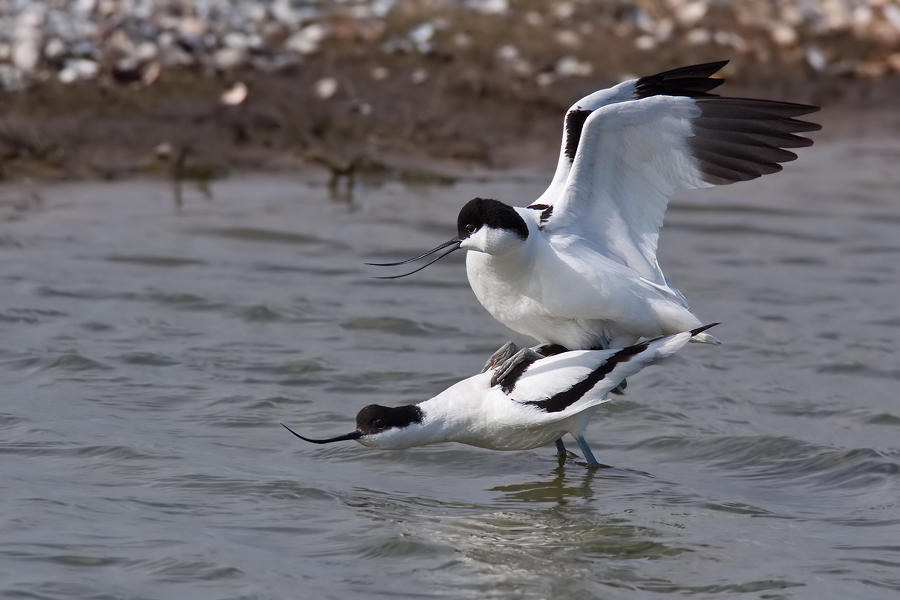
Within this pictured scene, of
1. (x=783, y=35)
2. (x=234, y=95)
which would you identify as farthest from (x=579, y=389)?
(x=783, y=35)

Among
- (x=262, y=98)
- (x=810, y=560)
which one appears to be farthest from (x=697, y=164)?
(x=262, y=98)

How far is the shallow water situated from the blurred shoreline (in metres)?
0.58

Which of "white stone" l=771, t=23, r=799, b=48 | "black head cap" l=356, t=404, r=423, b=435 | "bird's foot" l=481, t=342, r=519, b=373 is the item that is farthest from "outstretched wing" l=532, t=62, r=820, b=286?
"white stone" l=771, t=23, r=799, b=48

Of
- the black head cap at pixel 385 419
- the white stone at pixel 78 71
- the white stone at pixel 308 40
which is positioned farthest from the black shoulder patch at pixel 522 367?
the white stone at pixel 308 40

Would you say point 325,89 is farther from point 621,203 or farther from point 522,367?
point 522,367

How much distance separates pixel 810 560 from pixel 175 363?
3436mm

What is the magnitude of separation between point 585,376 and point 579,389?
0.21 feet

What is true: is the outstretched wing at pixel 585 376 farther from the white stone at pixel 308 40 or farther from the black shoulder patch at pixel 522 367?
the white stone at pixel 308 40

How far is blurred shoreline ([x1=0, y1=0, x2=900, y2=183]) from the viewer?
9.94m

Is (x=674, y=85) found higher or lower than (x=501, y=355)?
higher

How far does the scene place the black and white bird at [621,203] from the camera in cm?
511

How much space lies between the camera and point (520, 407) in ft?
16.4

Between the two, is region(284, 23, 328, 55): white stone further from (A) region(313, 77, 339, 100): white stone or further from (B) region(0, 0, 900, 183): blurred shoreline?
(A) region(313, 77, 339, 100): white stone

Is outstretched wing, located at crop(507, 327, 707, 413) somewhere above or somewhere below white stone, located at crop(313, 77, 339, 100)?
below
